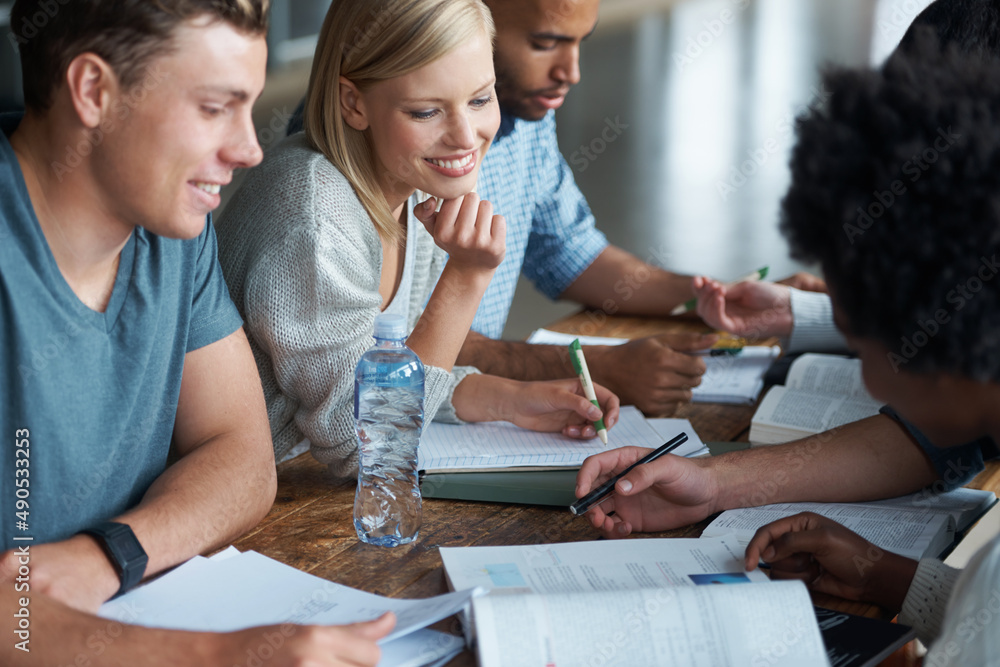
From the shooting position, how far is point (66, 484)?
1.18 m

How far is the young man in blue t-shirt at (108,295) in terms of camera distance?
1.04 m

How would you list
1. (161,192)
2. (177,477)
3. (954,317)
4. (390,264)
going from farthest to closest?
(390,264)
(177,477)
(161,192)
(954,317)

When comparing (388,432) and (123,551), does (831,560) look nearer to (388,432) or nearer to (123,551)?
(388,432)

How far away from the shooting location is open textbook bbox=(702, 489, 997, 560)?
4.05 feet

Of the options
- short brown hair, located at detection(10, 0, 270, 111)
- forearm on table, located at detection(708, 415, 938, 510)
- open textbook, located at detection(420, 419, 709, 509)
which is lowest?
open textbook, located at detection(420, 419, 709, 509)

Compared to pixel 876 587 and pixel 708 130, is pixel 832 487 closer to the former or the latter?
pixel 876 587

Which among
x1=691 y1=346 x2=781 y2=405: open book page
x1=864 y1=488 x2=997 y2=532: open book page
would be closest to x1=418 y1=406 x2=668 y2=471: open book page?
x1=691 y1=346 x2=781 y2=405: open book page

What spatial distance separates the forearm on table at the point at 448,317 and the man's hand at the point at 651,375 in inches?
14.8

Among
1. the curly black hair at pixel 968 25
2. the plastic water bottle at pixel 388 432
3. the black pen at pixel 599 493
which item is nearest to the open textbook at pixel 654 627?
the black pen at pixel 599 493

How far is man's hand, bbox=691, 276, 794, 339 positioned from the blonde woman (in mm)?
585

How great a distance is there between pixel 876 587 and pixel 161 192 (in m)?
0.93

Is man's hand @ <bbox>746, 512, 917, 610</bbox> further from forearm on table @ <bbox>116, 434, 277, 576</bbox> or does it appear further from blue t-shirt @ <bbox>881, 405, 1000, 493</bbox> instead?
forearm on table @ <bbox>116, 434, 277, 576</bbox>

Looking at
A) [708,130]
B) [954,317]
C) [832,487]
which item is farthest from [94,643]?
[708,130]

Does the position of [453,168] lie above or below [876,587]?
above
